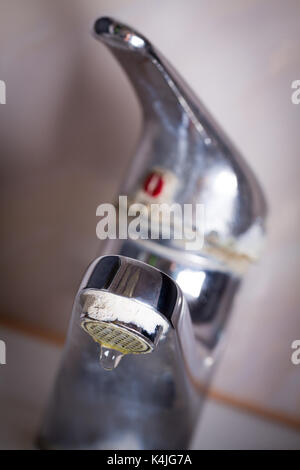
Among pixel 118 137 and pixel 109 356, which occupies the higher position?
pixel 118 137

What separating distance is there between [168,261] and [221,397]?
289 millimetres

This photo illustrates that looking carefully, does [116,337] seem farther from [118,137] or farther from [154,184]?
[118,137]

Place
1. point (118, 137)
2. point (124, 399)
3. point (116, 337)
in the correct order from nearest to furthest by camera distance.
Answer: point (116, 337), point (124, 399), point (118, 137)

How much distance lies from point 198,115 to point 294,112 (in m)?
0.20

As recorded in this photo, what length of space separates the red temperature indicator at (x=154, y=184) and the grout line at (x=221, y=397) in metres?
0.29

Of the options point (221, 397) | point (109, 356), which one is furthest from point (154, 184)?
point (221, 397)

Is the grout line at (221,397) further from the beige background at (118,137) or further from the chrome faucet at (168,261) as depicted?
the chrome faucet at (168,261)

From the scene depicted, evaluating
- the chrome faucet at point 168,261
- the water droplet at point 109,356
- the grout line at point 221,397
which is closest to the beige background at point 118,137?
the grout line at point 221,397

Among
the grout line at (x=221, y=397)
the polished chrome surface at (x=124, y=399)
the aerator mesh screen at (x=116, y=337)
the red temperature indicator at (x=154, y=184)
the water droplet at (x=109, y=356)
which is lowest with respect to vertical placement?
the grout line at (x=221, y=397)

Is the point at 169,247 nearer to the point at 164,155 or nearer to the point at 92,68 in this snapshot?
the point at 164,155

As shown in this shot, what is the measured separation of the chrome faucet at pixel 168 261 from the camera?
0.39m

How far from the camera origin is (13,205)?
24.4 inches

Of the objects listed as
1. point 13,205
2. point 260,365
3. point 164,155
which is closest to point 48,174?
point 13,205

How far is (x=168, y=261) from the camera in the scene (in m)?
0.43
